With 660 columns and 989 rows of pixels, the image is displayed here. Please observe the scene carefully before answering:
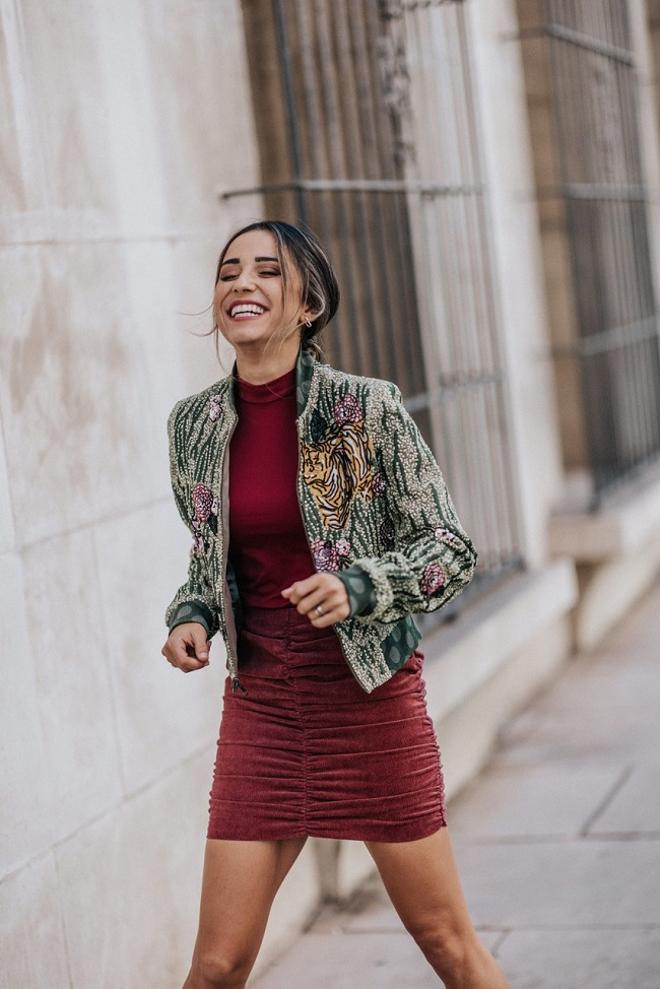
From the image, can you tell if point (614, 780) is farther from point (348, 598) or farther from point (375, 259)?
point (348, 598)

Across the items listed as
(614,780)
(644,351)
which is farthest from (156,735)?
(644,351)

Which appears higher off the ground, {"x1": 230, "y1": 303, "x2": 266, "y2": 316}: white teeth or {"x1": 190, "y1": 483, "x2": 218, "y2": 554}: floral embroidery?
{"x1": 230, "y1": 303, "x2": 266, "y2": 316}: white teeth

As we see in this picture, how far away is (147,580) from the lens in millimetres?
4355

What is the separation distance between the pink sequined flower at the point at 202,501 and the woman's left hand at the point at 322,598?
1.47 feet

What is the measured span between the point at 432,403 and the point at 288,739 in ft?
11.4

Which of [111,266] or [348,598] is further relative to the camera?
[111,266]

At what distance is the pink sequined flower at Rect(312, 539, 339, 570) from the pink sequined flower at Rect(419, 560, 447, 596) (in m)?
0.20

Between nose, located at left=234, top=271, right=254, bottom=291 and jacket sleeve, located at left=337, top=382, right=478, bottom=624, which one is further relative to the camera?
nose, located at left=234, top=271, right=254, bottom=291

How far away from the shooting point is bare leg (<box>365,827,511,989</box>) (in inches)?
127

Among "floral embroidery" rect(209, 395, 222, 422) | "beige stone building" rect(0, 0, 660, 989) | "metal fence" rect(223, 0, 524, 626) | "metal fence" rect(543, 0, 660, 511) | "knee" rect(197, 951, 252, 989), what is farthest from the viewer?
Answer: "metal fence" rect(543, 0, 660, 511)

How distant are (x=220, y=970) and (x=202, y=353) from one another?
2.07 m

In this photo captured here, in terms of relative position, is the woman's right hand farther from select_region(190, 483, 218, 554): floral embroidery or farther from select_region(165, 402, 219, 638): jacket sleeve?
select_region(190, 483, 218, 554): floral embroidery

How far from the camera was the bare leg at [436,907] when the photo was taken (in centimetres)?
324

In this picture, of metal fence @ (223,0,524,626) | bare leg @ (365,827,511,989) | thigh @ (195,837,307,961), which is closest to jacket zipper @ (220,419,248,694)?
thigh @ (195,837,307,961)
